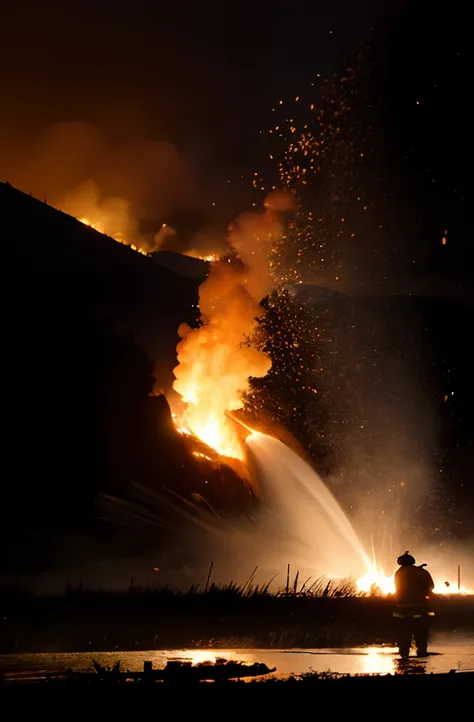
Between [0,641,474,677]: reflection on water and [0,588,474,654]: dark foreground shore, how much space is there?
1500 millimetres

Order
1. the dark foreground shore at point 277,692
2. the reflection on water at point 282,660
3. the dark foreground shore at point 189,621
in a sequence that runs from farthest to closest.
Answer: the dark foreground shore at point 189,621 → the reflection on water at point 282,660 → the dark foreground shore at point 277,692

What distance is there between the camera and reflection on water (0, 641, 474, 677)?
13.7 meters

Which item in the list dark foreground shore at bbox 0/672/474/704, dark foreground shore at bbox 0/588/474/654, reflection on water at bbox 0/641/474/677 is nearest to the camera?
dark foreground shore at bbox 0/672/474/704

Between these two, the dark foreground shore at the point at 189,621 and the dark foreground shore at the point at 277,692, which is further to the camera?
the dark foreground shore at the point at 189,621

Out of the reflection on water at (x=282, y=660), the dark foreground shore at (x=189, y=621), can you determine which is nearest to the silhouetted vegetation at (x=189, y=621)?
the dark foreground shore at (x=189, y=621)

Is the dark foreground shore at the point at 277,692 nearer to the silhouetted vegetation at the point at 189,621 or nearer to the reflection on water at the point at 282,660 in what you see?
the reflection on water at the point at 282,660

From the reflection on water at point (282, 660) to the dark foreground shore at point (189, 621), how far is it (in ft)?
4.92

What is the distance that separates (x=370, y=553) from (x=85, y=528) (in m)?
23.9

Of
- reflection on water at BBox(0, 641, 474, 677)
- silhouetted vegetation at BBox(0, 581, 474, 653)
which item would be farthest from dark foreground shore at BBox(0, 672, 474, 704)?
silhouetted vegetation at BBox(0, 581, 474, 653)

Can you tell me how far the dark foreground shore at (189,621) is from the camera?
17.8 metres

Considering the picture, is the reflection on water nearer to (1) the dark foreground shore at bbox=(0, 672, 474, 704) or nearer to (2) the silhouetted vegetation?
(2) the silhouetted vegetation

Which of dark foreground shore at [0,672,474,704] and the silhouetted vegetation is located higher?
the silhouetted vegetation

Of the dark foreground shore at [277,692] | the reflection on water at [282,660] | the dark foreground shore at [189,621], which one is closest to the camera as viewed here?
the dark foreground shore at [277,692]

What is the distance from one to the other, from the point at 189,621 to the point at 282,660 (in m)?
4.24
